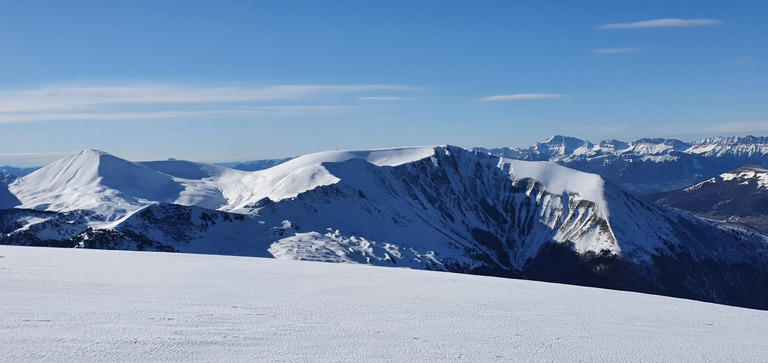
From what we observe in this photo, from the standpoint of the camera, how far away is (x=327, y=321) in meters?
14.1

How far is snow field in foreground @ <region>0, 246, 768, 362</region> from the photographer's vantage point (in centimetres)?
1143

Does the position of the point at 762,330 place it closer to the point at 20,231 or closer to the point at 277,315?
the point at 277,315

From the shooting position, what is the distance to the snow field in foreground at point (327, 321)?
37.5 feet

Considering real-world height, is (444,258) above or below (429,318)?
below

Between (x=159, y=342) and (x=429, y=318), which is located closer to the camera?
(x=159, y=342)

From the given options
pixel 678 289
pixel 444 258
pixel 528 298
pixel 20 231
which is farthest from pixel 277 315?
pixel 678 289

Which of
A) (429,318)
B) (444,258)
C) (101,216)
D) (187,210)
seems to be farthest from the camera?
(101,216)

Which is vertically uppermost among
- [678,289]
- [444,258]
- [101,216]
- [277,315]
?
[277,315]

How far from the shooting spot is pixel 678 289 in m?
183

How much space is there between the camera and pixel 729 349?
13734 millimetres

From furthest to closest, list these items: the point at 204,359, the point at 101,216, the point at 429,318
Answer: the point at 101,216
the point at 429,318
the point at 204,359

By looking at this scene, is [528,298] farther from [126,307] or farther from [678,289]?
[678,289]

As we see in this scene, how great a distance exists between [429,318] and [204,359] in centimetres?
636

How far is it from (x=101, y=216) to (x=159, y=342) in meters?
204
